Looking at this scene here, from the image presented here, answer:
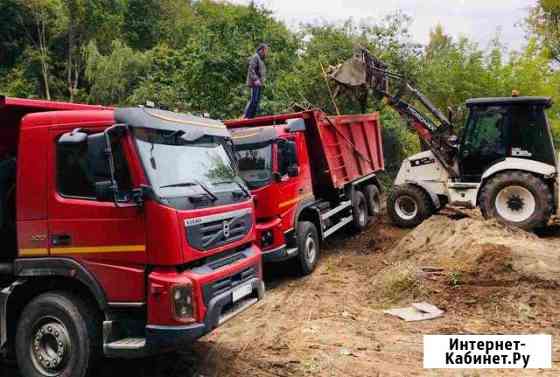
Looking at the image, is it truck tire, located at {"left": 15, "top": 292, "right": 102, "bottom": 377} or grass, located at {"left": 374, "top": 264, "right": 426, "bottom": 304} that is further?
grass, located at {"left": 374, "top": 264, "right": 426, "bottom": 304}

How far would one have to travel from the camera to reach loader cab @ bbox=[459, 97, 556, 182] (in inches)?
381

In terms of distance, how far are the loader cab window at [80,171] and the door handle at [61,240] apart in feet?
1.19

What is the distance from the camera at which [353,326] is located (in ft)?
20.0

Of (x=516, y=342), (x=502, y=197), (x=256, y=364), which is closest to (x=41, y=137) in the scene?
(x=256, y=364)

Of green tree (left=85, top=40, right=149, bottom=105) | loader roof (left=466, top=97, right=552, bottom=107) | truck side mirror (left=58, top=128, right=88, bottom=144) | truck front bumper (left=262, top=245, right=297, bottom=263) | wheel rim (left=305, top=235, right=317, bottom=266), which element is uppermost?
green tree (left=85, top=40, right=149, bottom=105)

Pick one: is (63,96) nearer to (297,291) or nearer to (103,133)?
(297,291)

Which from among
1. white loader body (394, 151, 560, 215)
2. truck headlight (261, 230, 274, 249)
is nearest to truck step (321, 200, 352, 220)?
white loader body (394, 151, 560, 215)

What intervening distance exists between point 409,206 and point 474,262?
3.89m

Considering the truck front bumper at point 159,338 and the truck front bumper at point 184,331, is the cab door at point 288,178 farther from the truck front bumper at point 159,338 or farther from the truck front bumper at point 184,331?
the truck front bumper at point 159,338

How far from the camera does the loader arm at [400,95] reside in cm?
1108

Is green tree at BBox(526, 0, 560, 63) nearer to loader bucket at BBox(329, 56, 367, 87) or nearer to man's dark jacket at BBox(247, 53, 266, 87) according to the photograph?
loader bucket at BBox(329, 56, 367, 87)

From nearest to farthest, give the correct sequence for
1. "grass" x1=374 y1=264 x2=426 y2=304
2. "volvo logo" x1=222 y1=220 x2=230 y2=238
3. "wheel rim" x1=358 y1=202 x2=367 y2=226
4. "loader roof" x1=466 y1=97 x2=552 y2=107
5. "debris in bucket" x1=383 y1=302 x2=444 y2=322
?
"volvo logo" x1=222 y1=220 x2=230 y2=238
"debris in bucket" x1=383 y1=302 x2=444 y2=322
"grass" x1=374 y1=264 x2=426 y2=304
"loader roof" x1=466 y1=97 x2=552 y2=107
"wheel rim" x1=358 y1=202 x2=367 y2=226

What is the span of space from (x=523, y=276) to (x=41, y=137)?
6029 millimetres

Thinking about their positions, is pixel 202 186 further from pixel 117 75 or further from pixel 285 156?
pixel 117 75
